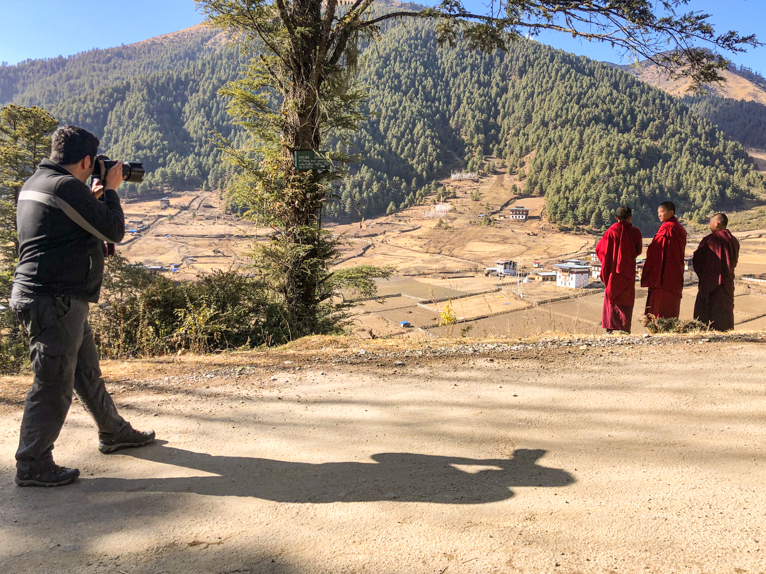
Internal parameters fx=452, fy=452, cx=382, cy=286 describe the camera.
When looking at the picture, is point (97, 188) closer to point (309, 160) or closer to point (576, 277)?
point (309, 160)

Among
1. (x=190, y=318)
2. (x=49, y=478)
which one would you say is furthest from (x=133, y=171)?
(x=190, y=318)

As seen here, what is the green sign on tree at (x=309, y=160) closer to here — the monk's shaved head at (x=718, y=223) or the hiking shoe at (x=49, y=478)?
the hiking shoe at (x=49, y=478)

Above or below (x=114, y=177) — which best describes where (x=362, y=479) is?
below

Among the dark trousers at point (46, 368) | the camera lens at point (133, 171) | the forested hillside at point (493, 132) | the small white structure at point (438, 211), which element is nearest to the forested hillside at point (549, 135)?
the forested hillside at point (493, 132)

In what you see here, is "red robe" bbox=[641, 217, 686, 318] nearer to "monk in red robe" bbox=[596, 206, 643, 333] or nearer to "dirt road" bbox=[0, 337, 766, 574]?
"monk in red robe" bbox=[596, 206, 643, 333]

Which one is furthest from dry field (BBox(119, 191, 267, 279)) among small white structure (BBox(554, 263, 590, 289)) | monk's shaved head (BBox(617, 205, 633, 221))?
monk's shaved head (BBox(617, 205, 633, 221))

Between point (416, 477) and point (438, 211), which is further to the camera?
point (438, 211)

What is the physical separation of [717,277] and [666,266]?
736 millimetres

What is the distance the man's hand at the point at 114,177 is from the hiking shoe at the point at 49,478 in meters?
1.61

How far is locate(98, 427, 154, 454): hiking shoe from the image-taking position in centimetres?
282

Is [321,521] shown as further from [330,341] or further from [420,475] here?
[330,341]

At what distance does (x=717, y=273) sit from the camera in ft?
21.8

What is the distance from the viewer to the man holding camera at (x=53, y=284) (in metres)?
2.40

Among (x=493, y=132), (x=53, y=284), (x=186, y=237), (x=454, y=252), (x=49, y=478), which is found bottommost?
(x=186, y=237)
